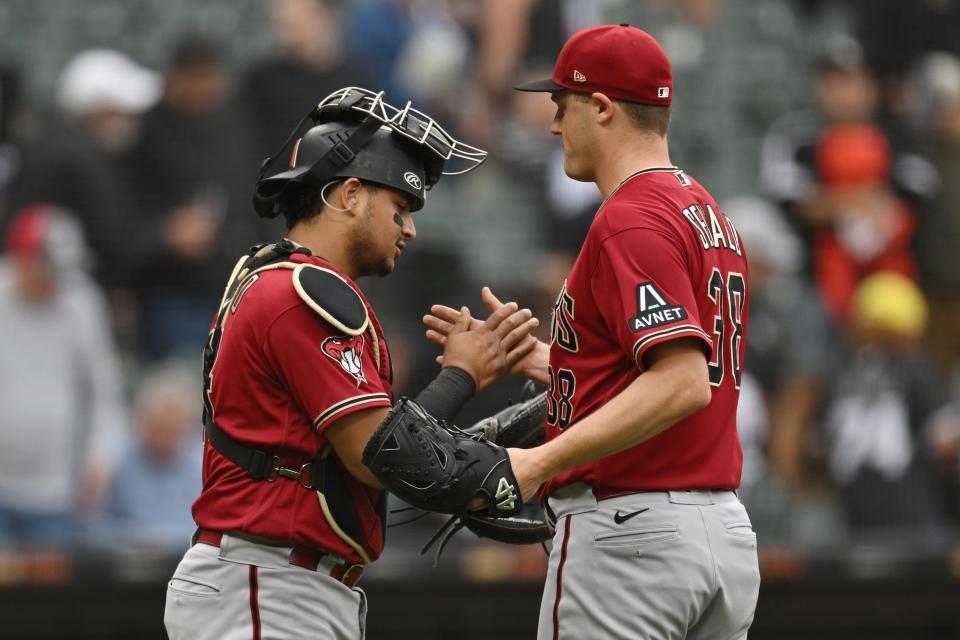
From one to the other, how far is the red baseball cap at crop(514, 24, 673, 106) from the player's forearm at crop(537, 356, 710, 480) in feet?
2.33

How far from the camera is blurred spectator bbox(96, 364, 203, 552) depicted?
713 cm

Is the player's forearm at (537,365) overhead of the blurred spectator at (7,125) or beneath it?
beneath

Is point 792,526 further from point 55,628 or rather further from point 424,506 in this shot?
point 424,506

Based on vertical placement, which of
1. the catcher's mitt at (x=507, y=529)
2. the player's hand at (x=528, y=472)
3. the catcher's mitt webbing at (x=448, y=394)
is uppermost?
the catcher's mitt webbing at (x=448, y=394)

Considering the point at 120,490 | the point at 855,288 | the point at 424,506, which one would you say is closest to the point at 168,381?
the point at 120,490

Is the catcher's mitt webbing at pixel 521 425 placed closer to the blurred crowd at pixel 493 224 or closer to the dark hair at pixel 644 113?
the dark hair at pixel 644 113

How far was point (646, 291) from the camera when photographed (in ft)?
10.4

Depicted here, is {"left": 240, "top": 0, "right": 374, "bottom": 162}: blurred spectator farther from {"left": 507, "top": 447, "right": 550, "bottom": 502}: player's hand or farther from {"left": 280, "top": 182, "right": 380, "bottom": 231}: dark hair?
{"left": 507, "top": 447, "right": 550, "bottom": 502}: player's hand

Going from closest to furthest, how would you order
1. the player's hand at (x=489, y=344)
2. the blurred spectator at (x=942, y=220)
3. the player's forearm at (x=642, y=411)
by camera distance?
the player's forearm at (x=642, y=411) → the player's hand at (x=489, y=344) → the blurred spectator at (x=942, y=220)

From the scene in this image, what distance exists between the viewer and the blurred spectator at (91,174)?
7926 millimetres

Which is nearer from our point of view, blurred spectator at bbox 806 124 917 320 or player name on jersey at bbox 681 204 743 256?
player name on jersey at bbox 681 204 743 256

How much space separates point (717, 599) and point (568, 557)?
366 millimetres

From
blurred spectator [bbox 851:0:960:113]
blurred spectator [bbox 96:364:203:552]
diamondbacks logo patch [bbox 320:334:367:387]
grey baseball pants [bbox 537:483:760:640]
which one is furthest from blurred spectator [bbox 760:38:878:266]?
diamondbacks logo patch [bbox 320:334:367:387]

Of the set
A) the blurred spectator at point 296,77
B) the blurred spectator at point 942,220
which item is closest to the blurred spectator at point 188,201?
the blurred spectator at point 296,77
